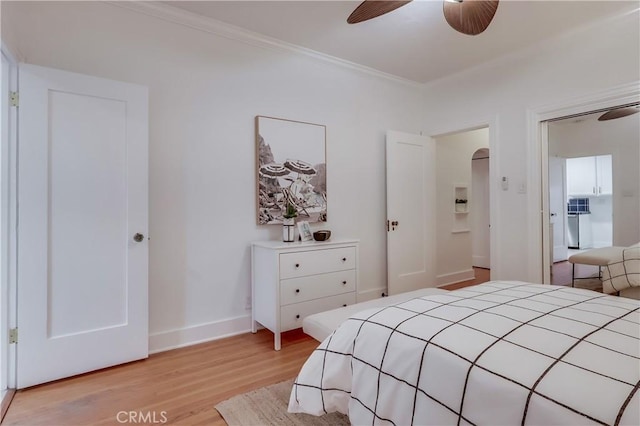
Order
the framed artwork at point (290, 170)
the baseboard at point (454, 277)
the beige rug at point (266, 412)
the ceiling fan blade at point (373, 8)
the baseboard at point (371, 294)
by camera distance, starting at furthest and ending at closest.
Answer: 1. the baseboard at point (454, 277)
2. the baseboard at point (371, 294)
3. the framed artwork at point (290, 170)
4. the ceiling fan blade at point (373, 8)
5. the beige rug at point (266, 412)

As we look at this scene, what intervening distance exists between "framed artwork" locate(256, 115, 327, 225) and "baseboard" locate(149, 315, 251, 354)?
35.5 inches

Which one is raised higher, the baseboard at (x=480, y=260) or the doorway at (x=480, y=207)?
the doorway at (x=480, y=207)

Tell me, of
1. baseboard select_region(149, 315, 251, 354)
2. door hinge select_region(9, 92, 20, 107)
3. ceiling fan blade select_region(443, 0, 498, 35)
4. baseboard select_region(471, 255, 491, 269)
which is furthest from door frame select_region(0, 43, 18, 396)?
baseboard select_region(471, 255, 491, 269)

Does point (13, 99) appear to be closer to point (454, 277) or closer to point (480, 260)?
point (454, 277)

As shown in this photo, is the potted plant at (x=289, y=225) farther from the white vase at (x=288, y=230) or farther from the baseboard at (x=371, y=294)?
the baseboard at (x=371, y=294)

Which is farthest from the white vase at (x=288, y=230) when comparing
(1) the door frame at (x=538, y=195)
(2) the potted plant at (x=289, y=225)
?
(1) the door frame at (x=538, y=195)

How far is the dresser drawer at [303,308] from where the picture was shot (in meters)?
2.62

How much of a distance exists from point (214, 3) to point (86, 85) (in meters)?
1.09

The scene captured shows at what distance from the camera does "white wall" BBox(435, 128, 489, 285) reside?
4.55 m

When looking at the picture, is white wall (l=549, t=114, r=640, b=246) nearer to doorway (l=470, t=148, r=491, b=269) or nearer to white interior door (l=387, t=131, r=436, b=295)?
white interior door (l=387, t=131, r=436, b=295)

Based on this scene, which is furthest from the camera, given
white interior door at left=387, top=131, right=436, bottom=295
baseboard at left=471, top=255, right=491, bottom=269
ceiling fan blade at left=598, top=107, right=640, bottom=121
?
baseboard at left=471, top=255, right=491, bottom=269

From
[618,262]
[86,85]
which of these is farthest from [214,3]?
[618,262]

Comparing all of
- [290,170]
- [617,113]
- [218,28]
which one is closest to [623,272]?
[617,113]

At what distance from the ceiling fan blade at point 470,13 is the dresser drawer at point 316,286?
2.10 m
